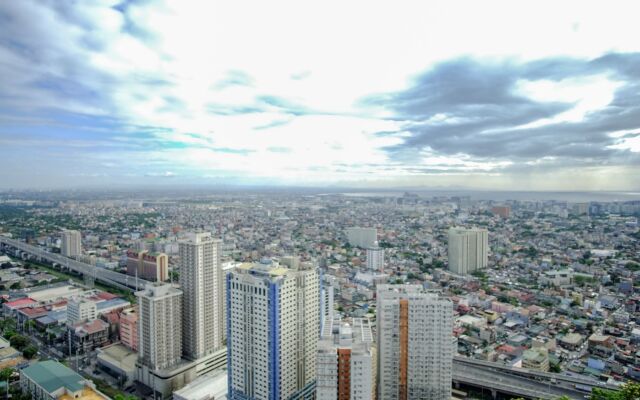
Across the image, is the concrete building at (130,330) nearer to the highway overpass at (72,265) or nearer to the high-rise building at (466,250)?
the highway overpass at (72,265)

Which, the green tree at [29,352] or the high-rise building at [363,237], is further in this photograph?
the high-rise building at [363,237]

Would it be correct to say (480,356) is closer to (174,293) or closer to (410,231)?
(174,293)

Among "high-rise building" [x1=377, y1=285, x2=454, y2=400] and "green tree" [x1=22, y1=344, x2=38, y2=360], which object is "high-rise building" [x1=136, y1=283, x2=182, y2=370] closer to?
"green tree" [x1=22, y1=344, x2=38, y2=360]

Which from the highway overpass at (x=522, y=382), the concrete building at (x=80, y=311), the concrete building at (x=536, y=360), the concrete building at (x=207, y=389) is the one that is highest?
the concrete building at (x=80, y=311)

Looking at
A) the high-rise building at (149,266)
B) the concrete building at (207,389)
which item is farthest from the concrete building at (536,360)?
A: the high-rise building at (149,266)

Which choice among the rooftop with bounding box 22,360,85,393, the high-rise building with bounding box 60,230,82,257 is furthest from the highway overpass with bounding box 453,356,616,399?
the high-rise building with bounding box 60,230,82,257

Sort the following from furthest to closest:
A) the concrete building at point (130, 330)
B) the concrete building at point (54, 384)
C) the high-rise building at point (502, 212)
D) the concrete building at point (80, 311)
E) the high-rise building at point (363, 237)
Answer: the high-rise building at point (502, 212)
the high-rise building at point (363, 237)
the concrete building at point (80, 311)
the concrete building at point (130, 330)
the concrete building at point (54, 384)
